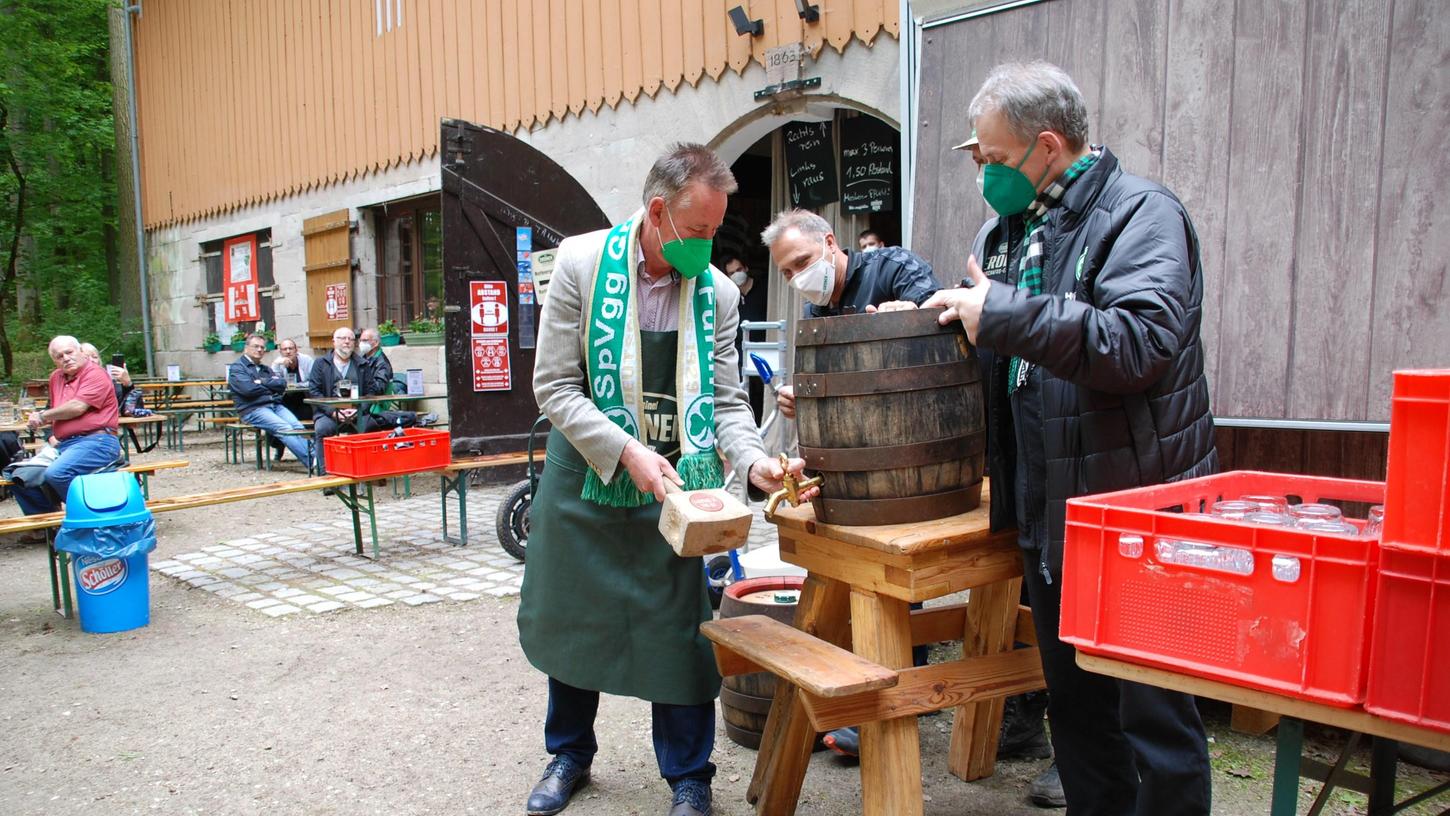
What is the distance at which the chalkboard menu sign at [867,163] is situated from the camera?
25.7 feet

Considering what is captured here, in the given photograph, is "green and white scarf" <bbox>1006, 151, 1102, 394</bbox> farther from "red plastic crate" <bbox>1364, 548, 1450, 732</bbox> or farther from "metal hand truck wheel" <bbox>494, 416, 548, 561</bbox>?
"metal hand truck wheel" <bbox>494, 416, 548, 561</bbox>

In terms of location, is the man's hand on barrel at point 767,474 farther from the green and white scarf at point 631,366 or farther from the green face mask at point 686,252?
the green face mask at point 686,252

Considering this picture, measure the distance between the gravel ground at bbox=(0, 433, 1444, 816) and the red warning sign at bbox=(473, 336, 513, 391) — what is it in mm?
2899

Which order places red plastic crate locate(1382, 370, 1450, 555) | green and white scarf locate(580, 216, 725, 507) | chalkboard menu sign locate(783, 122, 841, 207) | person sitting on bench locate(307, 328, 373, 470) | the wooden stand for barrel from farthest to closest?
person sitting on bench locate(307, 328, 373, 470)
chalkboard menu sign locate(783, 122, 841, 207)
the wooden stand for barrel
green and white scarf locate(580, 216, 725, 507)
red plastic crate locate(1382, 370, 1450, 555)

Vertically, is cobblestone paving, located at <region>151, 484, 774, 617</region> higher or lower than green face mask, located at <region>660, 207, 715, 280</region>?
lower

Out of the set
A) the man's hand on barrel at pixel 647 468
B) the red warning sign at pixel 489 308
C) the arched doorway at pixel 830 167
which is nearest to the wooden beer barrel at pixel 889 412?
the man's hand on barrel at pixel 647 468

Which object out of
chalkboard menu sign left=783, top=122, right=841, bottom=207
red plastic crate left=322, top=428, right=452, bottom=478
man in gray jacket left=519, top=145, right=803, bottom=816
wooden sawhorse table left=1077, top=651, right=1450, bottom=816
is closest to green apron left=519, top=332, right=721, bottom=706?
man in gray jacket left=519, top=145, right=803, bottom=816

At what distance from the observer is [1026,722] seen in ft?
11.1

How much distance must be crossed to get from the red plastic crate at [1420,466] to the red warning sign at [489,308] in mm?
7101

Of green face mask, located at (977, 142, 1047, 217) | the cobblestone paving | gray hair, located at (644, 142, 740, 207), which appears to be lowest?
the cobblestone paving

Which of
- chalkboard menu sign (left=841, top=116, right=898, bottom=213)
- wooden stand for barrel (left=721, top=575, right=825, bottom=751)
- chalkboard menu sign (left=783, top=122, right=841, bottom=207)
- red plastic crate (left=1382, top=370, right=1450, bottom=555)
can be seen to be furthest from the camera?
chalkboard menu sign (left=783, top=122, right=841, bottom=207)

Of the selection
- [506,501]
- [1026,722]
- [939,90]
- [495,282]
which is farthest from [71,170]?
[1026,722]

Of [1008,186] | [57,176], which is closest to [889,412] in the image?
[1008,186]

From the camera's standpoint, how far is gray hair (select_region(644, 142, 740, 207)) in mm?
2617
